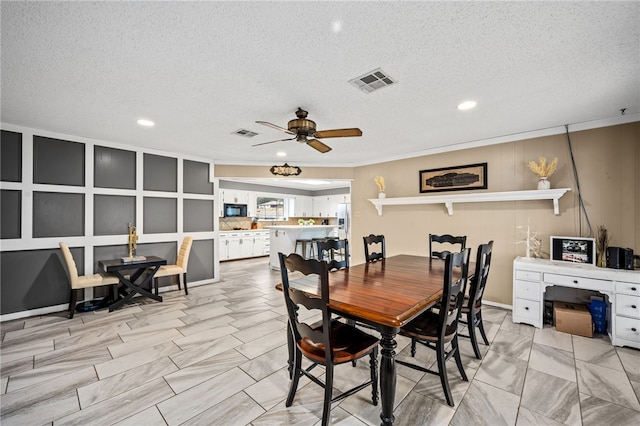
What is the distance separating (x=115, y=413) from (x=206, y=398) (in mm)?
579

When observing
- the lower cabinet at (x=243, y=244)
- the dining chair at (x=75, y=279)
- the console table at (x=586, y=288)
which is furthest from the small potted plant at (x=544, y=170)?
the lower cabinet at (x=243, y=244)

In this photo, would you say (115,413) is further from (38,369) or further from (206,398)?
(38,369)

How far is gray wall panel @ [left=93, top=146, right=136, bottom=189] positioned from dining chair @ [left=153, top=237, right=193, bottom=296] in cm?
125

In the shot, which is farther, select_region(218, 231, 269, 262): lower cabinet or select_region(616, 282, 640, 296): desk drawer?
select_region(218, 231, 269, 262): lower cabinet

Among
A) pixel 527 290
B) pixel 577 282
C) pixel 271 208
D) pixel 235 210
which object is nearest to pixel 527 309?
pixel 527 290

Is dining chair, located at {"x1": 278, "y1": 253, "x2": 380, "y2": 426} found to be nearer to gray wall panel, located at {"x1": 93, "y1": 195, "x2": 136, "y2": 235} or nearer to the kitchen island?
gray wall panel, located at {"x1": 93, "y1": 195, "x2": 136, "y2": 235}

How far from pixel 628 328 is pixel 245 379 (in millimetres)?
3717

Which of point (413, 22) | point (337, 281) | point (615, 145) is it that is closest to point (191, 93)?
point (413, 22)

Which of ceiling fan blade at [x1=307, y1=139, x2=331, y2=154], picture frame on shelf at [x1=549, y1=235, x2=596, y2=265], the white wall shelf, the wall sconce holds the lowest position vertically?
picture frame on shelf at [x1=549, y1=235, x2=596, y2=265]

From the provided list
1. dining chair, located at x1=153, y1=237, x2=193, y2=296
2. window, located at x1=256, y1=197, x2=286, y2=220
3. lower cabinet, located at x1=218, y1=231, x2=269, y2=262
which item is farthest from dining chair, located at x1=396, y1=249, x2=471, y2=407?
window, located at x1=256, y1=197, x2=286, y2=220

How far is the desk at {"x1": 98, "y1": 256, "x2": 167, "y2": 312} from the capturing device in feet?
12.4

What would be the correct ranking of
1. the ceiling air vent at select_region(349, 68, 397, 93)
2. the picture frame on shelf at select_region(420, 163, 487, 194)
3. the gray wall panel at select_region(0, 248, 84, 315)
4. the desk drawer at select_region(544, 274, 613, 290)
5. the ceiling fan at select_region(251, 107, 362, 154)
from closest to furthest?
the ceiling air vent at select_region(349, 68, 397, 93), the ceiling fan at select_region(251, 107, 362, 154), the desk drawer at select_region(544, 274, 613, 290), the gray wall panel at select_region(0, 248, 84, 315), the picture frame on shelf at select_region(420, 163, 487, 194)

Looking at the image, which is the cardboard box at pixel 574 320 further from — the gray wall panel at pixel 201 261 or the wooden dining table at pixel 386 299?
the gray wall panel at pixel 201 261

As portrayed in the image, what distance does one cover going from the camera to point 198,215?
17.4 ft
